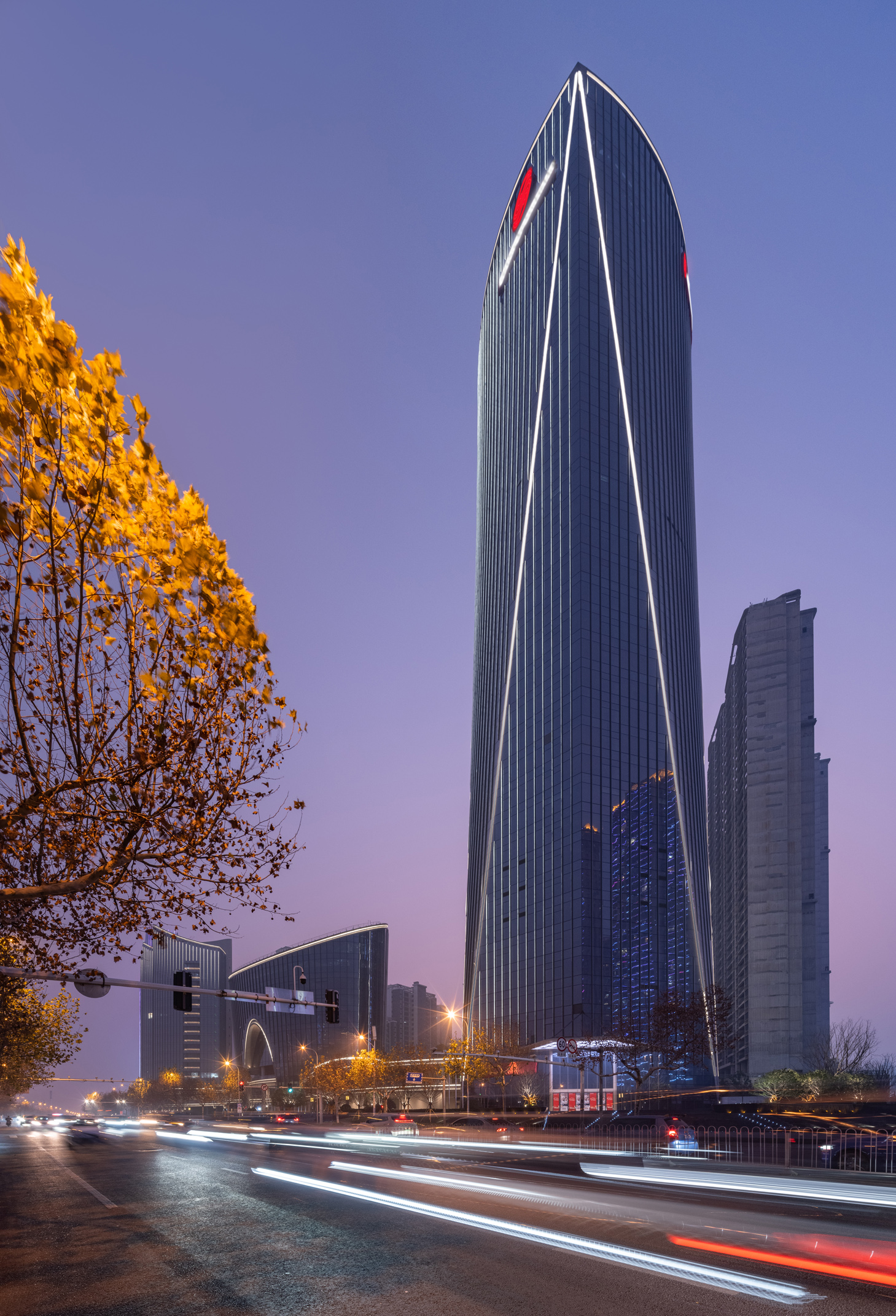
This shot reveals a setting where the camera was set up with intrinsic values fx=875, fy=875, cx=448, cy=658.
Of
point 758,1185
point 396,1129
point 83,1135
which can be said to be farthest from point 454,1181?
point 83,1135

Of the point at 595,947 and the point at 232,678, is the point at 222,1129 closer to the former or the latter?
the point at 595,947

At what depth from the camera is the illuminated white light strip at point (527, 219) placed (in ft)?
473

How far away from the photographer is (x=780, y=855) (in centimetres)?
12519

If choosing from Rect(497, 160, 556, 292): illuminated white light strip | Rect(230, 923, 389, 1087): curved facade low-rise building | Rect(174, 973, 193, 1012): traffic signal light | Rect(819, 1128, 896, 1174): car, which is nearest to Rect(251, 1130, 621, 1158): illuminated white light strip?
Rect(819, 1128, 896, 1174): car

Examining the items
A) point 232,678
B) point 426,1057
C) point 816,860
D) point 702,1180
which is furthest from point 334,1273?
point 816,860

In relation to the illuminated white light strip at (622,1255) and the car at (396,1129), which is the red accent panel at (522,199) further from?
the illuminated white light strip at (622,1255)

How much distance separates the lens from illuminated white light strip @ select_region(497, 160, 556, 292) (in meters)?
144

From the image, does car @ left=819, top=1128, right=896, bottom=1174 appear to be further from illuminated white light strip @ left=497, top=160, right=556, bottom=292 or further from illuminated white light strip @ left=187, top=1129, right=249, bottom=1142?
illuminated white light strip @ left=497, top=160, right=556, bottom=292

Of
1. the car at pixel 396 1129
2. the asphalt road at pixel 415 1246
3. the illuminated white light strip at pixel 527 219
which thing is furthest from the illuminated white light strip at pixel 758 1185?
the illuminated white light strip at pixel 527 219

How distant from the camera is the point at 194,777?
525 inches

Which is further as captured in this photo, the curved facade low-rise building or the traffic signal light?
the curved facade low-rise building

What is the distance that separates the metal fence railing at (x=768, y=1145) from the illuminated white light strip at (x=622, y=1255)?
17377 mm

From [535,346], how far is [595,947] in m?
92.2

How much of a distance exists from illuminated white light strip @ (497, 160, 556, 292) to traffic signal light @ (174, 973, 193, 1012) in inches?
5701
